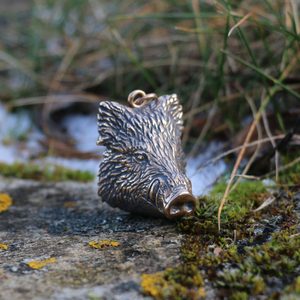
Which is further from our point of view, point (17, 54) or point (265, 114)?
point (17, 54)

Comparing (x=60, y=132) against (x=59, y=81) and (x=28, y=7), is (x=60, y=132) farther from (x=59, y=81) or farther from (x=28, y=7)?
(x=28, y=7)

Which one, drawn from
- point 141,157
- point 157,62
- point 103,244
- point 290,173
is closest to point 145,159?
point 141,157

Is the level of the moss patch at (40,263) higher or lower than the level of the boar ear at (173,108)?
lower

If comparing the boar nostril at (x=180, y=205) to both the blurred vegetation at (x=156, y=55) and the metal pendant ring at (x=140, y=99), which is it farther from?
the blurred vegetation at (x=156, y=55)

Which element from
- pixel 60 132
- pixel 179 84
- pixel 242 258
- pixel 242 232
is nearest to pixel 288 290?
pixel 242 258

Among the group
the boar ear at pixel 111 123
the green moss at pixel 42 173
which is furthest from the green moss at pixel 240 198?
the green moss at pixel 42 173

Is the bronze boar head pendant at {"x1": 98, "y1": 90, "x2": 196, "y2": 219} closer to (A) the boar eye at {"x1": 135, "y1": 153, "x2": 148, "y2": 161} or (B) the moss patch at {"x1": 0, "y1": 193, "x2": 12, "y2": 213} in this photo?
(A) the boar eye at {"x1": 135, "y1": 153, "x2": 148, "y2": 161}
